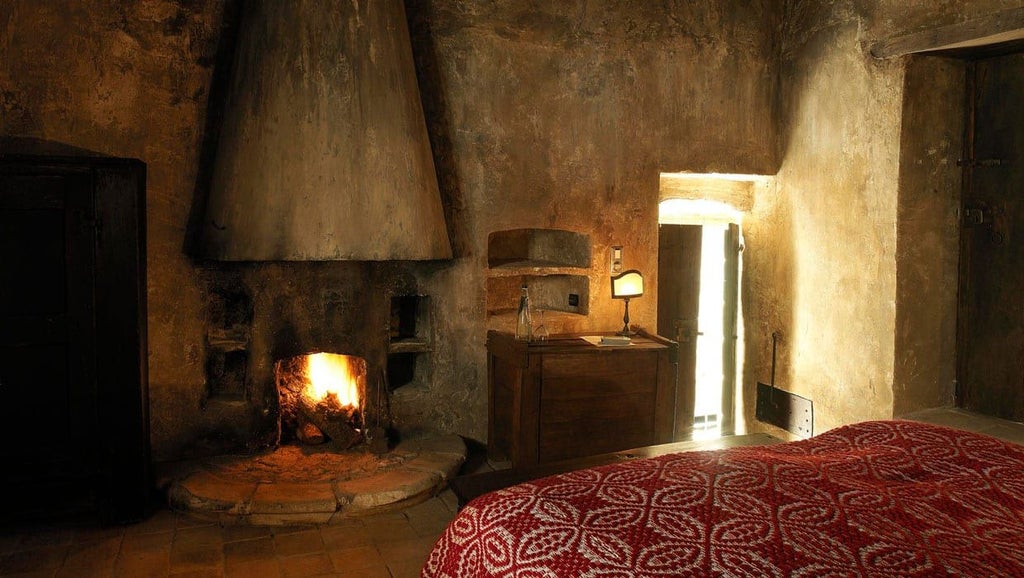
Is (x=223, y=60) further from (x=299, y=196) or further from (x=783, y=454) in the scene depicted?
(x=783, y=454)

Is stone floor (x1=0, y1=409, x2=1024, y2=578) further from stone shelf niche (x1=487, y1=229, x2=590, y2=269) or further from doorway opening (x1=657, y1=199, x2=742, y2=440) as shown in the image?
doorway opening (x1=657, y1=199, x2=742, y2=440)

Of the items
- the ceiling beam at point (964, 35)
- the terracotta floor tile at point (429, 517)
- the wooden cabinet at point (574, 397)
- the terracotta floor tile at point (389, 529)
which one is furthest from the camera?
the wooden cabinet at point (574, 397)

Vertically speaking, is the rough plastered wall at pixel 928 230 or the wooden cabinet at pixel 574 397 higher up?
the rough plastered wall at pixel 928 230

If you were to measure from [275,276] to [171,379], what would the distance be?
1028mm

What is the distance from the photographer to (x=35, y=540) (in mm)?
4270

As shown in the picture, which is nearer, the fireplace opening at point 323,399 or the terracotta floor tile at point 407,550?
the terracotta floor tile at point 407,550

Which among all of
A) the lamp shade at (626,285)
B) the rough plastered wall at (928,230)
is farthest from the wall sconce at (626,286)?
the rough plastered wall at (928,230)

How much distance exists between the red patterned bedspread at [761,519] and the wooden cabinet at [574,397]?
285 centimetres

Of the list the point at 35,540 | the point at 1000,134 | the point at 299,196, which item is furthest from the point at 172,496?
the point at 1000,134

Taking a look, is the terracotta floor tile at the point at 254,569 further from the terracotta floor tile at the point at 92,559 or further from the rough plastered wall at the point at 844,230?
the rough plastered wall at the point at 844,230

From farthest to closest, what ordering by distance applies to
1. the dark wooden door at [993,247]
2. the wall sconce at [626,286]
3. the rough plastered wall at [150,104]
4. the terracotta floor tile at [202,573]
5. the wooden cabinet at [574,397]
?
the wall sconce at [626,286], the wooden cabinet at [574,397], the dark wooden door at [993,247], the rough plastered wall at [150,104], the terracotta floor tile at [202,573]

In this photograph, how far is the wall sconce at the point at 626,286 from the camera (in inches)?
241

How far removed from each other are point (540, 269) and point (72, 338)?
132 inches

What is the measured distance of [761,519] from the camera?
191cm
